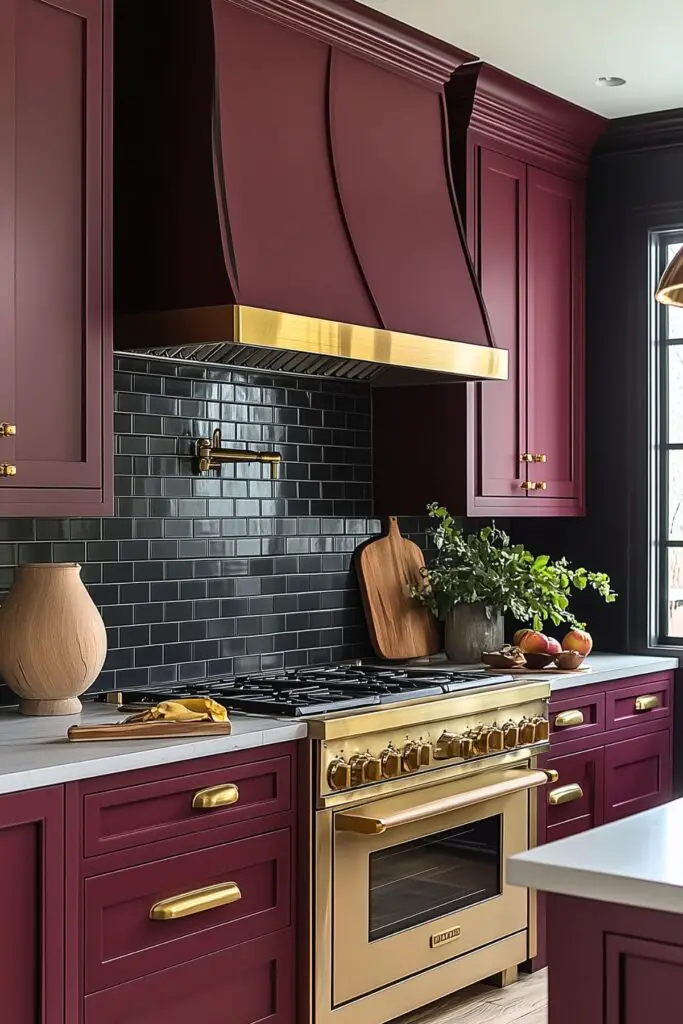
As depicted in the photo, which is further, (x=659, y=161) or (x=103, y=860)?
(x=659, y=161)

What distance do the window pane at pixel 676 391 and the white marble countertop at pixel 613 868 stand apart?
10.1ft

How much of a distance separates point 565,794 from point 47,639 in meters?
1.86

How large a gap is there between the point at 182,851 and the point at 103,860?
8.7 inches

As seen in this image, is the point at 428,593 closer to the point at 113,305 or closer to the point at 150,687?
the point at 150,687

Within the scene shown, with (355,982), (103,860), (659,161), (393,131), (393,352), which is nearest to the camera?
(103,860)

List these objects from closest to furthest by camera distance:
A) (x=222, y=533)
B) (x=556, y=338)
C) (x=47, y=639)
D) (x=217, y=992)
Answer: (x=217, y=992)
(x=47, y=639)
(x=222, y=533)
(x=556, y=338)

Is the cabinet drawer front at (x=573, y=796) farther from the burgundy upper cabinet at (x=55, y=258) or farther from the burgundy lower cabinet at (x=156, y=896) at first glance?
the burgundy upper cabinet at (x=55, y=258)

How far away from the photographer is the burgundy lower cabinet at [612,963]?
6.01ft

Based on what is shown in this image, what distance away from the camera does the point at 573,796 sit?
4.26 meters

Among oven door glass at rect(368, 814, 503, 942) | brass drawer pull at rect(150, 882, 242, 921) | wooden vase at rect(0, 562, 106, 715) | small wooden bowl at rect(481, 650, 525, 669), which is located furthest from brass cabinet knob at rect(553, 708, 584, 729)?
wooden vase at rect(0, 562, 106, 715)

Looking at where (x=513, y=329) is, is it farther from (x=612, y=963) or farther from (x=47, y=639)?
(x=612, y=963)

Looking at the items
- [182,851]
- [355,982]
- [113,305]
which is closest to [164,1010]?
[182,851]

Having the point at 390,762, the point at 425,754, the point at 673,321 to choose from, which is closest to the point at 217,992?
the point at 390,762

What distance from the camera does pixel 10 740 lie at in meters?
2.85
